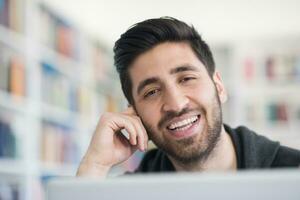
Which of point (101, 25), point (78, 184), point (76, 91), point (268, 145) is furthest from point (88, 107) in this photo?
point (78, 184)

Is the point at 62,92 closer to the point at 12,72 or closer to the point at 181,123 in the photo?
the point at 12,72

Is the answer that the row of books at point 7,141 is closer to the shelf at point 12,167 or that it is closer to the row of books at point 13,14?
the shelf at point 12,167

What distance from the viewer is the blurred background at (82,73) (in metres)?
2.11

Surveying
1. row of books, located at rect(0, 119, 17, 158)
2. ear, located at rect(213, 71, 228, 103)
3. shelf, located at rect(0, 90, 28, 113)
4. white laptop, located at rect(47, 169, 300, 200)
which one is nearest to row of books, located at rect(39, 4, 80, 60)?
shelf, located at rect(0, 90, 28, 113)

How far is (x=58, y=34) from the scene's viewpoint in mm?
2525

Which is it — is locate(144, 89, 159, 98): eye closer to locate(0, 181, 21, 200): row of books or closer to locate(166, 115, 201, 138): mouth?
→ locate(166, 115, 201, 138): mouth

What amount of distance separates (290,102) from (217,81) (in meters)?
2.62

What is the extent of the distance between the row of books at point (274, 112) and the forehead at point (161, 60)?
259cm

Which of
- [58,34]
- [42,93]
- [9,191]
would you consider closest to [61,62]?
[58,34]

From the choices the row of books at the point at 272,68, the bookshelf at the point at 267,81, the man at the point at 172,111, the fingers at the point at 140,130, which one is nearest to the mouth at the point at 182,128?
the man at the point at 172,111

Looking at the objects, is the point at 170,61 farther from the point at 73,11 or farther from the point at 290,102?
the point at 290,102

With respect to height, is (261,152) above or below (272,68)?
below

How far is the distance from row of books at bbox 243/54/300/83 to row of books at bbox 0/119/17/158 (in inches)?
72.1

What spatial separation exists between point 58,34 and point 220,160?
1.82 m
